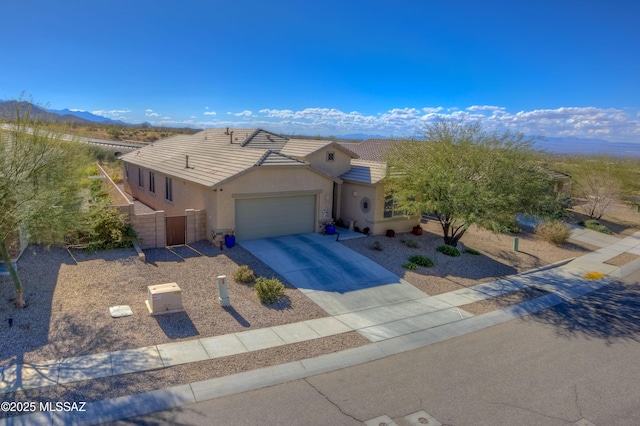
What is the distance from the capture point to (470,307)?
13625 mm

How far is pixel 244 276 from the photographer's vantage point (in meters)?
14.0

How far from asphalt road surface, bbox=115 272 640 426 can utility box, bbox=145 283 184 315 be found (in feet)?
13.5

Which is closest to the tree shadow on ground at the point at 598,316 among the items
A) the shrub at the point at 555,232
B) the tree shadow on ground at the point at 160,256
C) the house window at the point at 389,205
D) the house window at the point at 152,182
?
the shrub at the point at 555,232

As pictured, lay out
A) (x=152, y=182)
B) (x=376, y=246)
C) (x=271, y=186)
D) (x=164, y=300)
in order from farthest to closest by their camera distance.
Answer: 1. (x=152, y=182)
2. (x=271, y=186)
3. (x=376, y=246)
4. (x=164, y=300)

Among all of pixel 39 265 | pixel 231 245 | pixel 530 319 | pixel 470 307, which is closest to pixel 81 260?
pixel 39 265

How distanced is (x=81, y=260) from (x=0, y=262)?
2.28 metres

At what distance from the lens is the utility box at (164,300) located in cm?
1109

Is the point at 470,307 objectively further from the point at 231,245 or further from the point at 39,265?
the point at 39,265

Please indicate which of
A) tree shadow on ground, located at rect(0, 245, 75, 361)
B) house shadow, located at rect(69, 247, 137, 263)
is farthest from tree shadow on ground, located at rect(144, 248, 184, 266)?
tree shadow on ground, located at rect(0, 245, 75, 361)

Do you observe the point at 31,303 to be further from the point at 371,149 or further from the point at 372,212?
the point at 371,149

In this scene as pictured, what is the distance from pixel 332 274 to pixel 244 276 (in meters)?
3.29

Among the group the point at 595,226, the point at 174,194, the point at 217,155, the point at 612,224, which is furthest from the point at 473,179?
the point at 612,224

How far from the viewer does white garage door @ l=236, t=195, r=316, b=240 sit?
18672mm

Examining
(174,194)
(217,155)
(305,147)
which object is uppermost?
(305,147)
